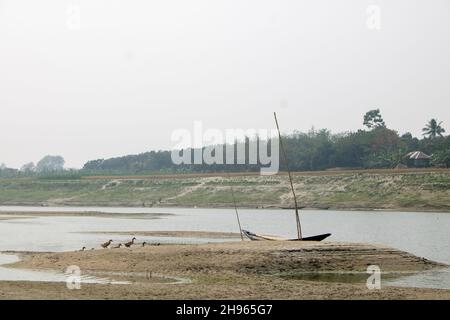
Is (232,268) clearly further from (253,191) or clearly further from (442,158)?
(442,158)

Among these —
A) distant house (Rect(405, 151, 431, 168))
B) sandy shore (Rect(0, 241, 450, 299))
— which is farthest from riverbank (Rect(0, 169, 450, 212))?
sandy shore (Rect(0, 241, 450, 299))

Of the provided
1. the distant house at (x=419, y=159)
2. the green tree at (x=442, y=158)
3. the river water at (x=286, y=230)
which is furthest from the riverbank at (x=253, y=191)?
the distant house at (x=419, y=159)

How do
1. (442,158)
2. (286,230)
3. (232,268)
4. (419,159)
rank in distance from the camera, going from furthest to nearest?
(419,159), (442,158), (286,230), (232,268)

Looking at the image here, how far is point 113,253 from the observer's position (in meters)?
37.9

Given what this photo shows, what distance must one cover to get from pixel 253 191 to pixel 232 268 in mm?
83355

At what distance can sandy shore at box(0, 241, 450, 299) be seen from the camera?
2623 centimetres

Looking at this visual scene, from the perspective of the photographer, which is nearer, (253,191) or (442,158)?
(253,191)

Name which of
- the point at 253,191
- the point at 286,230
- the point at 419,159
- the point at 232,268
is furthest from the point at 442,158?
the point at 232,268

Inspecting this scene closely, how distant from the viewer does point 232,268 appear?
3400 centimetres

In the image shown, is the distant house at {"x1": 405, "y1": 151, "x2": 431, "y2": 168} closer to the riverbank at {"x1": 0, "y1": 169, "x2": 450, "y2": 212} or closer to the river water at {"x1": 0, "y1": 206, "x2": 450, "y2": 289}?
the riverbank at {"x1": 0, "y1": 169, "x2": 450, "y2": 212}

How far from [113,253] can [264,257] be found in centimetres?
785

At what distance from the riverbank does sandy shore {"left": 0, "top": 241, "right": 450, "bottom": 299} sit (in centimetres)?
5788

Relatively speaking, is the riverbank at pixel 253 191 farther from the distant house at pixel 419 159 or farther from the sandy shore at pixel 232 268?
the sandy shore at pixel 232 268

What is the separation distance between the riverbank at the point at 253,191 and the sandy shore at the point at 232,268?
5788cm
